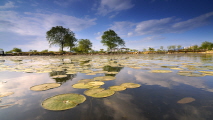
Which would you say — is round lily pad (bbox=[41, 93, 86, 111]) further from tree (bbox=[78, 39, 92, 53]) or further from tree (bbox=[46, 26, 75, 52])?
tree (bbox=[78, 39, 92, 53])

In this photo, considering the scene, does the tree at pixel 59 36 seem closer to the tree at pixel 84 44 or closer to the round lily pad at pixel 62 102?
the tree at pixel 84 44

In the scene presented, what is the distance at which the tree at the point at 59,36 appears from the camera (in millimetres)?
27750

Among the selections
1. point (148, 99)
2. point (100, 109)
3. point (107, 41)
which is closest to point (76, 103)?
point (100, 109)

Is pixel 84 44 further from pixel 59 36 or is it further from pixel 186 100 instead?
pixel 186 100

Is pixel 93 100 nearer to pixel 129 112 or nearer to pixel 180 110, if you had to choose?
pixel 129 112

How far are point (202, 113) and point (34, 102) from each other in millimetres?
2528

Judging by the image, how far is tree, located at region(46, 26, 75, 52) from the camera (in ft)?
91.0

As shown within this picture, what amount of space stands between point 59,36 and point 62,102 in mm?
31089

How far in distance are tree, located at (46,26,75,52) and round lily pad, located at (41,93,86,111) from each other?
98.1 ft

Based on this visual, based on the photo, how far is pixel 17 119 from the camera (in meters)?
1.22

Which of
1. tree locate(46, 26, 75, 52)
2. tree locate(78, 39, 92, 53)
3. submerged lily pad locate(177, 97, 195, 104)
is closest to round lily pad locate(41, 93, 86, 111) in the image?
submerged lily pad locate(177, 97, 195, 104)

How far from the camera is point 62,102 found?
1.59 meters

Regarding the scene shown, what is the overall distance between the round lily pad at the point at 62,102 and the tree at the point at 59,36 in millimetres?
29907

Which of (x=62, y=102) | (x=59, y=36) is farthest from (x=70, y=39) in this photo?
(x=62, y=102)
